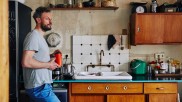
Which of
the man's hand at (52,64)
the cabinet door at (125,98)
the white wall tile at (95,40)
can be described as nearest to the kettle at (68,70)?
the white wall tile at (95,40)

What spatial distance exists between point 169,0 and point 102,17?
0.99 metres

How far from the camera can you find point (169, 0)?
400cm

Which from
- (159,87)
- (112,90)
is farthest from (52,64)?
(159,87)

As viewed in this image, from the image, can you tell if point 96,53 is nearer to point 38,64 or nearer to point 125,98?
point 125,98

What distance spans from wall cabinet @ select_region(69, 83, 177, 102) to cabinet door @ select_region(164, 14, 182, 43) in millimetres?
666

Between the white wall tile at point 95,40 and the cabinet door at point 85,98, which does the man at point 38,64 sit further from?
the white wall tile at point 95,40

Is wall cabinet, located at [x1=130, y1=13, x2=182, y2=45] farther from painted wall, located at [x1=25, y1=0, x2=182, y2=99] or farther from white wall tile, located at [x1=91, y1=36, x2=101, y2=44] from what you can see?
white wall tile, located at [x1=91, y1=36, x2=101, y2=44]

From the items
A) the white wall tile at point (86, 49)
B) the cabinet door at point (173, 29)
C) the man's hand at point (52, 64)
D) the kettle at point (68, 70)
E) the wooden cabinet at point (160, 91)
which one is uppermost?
the cabinet door at point (173, 29)

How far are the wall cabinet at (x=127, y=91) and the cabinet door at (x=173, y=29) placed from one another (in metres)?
0.67

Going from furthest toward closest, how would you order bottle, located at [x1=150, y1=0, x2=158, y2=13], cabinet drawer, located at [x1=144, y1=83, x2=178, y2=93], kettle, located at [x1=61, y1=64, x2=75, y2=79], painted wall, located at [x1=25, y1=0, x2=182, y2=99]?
painted wall, located at [x1=25, y1=0, x2=182, y2=99]
bottle, located at [x1=150, y1=0, x2=158, y2=13]
kettle, located at [x1=61, y1=64, x2=75, y2=79]
cabinet drawer, located at [x1=144, y1=83, x2=178, y2=93]

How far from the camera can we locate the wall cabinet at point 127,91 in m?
3.37

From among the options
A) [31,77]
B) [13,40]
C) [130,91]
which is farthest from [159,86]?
[13,40]

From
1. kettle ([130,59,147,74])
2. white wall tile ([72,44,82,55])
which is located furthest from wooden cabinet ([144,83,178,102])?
white wall tile ([72,44,82,55])

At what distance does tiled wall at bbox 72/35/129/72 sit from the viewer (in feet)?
13.1
